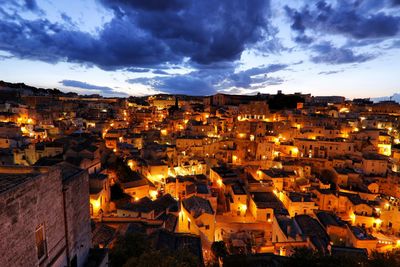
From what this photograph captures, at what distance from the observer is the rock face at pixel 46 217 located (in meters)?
5.03

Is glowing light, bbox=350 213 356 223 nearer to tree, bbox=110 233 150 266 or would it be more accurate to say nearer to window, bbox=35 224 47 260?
tree, bbox=110 233 150 266

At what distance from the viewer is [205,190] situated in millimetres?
24750

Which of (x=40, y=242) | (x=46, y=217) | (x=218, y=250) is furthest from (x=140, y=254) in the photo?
(x=218, y=250)

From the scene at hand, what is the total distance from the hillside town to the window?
3cm

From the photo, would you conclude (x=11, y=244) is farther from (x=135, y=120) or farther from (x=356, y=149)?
(x=135, y=120)

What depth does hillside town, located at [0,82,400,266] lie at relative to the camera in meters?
6.73

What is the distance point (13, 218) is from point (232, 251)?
16.4 metres

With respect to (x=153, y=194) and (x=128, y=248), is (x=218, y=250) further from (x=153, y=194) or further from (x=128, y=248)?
(x=153, y=194)

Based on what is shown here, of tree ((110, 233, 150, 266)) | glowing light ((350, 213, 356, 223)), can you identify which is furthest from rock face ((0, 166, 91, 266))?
glowing light ((350, 213, 356, 223))

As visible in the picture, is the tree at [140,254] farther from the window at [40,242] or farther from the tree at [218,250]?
the tree at [218,250]

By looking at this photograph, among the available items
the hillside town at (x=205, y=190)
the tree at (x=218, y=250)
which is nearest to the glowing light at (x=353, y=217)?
the hillside town at (x=205, y=190)

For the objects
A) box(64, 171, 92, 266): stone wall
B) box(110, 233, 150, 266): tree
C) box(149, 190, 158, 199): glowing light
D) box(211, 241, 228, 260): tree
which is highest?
box(64, 171, 92, 266): stone wall

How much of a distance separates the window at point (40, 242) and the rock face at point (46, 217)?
57mm

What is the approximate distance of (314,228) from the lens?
19.2 meters
